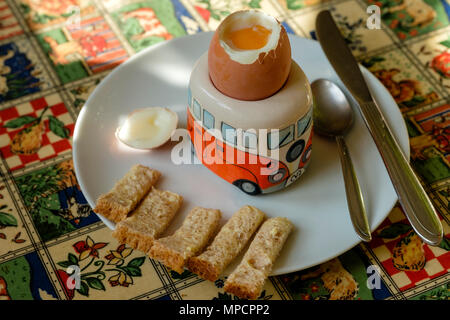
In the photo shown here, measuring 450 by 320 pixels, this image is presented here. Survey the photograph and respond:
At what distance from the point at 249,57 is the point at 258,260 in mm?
249

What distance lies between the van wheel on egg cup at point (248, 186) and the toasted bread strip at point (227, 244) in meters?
0.04

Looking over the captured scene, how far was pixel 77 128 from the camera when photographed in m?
0.85

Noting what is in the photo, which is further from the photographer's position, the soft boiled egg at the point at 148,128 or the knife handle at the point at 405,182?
the soft boiled egg at the point at 148,128

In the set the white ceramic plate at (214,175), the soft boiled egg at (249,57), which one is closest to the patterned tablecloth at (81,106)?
the white ceramic plate at (214,175)

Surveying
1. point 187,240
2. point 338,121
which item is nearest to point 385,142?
point 338,121

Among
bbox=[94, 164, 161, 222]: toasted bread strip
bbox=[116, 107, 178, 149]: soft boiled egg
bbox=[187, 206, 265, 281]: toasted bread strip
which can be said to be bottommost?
bbox=[187, 206, 265, 281]: toasted bread strip

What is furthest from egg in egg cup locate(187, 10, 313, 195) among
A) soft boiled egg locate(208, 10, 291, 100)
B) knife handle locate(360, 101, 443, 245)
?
knife handle locate(360, 101, 443, 245)

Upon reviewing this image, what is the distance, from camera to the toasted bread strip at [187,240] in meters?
0.70

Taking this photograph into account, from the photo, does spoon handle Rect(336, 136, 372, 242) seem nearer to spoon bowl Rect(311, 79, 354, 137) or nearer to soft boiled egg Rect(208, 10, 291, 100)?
spoon bowl Rect(311, 79, 354, 137)

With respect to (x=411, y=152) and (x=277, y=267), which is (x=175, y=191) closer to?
(x=277, y=267)

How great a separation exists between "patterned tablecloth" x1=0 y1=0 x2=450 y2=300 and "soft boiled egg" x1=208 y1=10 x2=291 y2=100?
253 millimetres

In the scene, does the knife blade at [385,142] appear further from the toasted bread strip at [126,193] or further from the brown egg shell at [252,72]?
the toasted bread strip at [126,193]

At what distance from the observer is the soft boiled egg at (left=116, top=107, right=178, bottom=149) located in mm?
846

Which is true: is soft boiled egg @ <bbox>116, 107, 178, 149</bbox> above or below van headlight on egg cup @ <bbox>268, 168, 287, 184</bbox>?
above
